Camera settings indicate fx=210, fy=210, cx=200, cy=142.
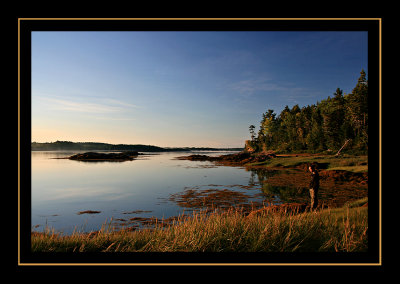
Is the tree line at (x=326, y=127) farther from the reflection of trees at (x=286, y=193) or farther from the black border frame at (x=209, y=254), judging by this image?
the black border frame at (x=209, y=254)

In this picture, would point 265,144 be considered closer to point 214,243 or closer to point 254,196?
point 254,196

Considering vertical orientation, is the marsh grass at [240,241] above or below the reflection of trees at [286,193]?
above

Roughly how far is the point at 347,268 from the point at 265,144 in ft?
295

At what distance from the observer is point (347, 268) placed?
3238 mm

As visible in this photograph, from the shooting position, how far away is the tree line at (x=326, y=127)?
46469 millimetres

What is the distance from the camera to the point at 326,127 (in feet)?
190

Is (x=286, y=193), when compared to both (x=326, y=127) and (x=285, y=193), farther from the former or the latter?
(x=326, y=127)

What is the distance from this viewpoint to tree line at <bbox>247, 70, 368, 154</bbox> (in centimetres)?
4647

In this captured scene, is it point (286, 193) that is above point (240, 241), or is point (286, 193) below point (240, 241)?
below

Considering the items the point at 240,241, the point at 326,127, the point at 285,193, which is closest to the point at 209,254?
the point at 240,241

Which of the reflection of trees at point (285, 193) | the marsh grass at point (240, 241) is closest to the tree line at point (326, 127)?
the reflection of trees at point (285, 193)
